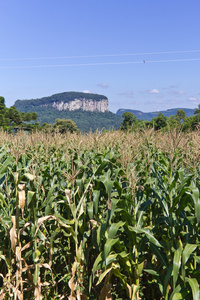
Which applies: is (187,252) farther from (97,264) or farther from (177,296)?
(97,264)

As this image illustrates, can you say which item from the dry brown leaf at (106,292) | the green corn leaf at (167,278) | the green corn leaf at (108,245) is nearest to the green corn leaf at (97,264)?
the green corn leaf at (108,245)

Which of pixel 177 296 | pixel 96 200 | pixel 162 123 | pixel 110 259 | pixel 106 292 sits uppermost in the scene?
pixel 162 123

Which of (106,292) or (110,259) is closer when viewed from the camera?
Result: (110,259)

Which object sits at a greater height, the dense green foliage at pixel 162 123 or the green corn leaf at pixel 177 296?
the dense green foliage at pixel 162 123

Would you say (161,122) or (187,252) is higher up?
(161,122)

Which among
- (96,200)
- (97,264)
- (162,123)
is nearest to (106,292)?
(97,264)

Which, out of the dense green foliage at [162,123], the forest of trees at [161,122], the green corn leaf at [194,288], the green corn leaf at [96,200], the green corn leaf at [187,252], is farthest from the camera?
the forest of trees at [161,122]

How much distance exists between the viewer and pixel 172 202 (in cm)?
306

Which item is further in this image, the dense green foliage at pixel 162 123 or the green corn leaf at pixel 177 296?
the dense green foliage at pixel 162 123

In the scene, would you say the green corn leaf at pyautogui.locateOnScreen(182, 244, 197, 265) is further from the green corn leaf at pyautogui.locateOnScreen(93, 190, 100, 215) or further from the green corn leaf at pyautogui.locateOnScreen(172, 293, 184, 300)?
the green corn leaf at pyautogui.locateOnScreen(93, 190, 100, 215)

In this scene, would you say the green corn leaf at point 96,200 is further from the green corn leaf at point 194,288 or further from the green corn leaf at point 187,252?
the green corn leaf at point 194,288

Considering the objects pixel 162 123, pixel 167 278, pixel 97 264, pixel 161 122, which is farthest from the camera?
pixel 161 122

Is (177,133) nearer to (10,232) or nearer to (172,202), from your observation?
(172,202)

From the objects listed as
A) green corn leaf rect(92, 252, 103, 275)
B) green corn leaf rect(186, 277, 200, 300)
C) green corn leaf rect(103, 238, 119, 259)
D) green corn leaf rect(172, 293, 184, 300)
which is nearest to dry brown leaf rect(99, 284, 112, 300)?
green corn leaf rect(92, 252, 103, 275)
